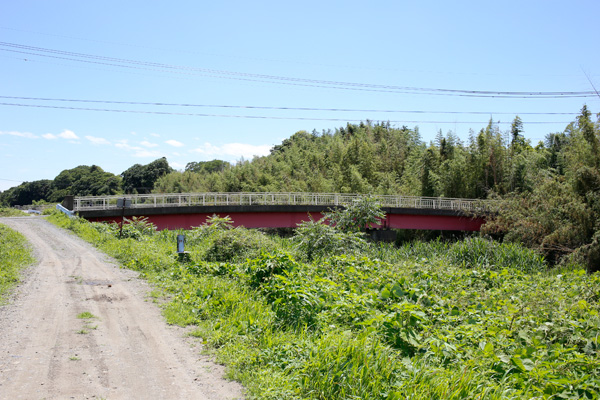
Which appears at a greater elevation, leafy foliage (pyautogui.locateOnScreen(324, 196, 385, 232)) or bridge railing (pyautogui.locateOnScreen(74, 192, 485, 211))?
bridge railing (pyautogui.locateOnScreen(74, 192, 485, 211))

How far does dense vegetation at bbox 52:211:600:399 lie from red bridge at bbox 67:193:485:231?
15.1 m

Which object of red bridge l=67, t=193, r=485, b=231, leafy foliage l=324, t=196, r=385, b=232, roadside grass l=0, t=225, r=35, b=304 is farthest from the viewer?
red bridge l=67, t=193, r=485, b=231

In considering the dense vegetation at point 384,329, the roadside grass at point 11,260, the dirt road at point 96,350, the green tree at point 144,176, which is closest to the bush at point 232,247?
the dense vegetation at point 384,329

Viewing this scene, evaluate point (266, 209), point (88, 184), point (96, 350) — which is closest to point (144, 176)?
point (88, 184)

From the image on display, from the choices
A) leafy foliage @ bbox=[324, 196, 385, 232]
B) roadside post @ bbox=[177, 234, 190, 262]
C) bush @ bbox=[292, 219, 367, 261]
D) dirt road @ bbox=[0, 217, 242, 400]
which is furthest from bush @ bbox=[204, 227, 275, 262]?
leafy foliage @ bbox=[324, 196, 385, 232]

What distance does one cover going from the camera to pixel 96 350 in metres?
5.70

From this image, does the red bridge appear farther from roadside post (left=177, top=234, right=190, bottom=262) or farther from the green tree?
the green tree

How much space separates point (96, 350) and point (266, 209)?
24570mm

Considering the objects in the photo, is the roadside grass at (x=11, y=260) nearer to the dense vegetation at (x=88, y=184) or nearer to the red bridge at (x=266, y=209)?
the red bridge at (x=266, y=209)

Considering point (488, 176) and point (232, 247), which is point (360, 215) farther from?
point (488, 176)

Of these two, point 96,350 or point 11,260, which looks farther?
point 11,260

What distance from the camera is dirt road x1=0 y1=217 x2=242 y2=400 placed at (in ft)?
15.3

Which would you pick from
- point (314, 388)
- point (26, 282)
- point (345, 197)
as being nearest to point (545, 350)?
point (314, 388)

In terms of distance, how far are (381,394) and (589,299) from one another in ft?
23.7
